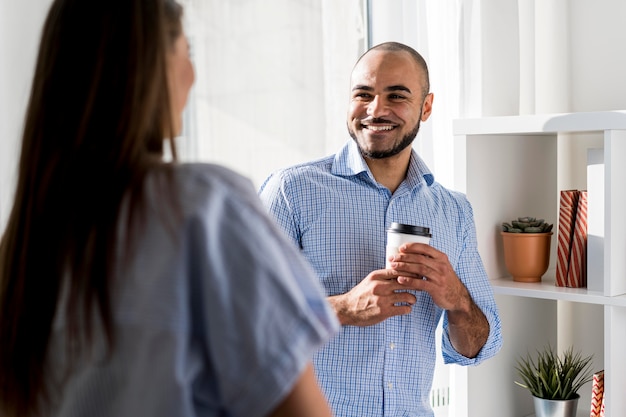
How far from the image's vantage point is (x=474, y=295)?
6.35 feet

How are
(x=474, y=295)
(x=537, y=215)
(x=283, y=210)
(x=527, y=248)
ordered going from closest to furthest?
(x=283, y=210)
(x=474, y=295)
(x=527, y=248)
(x=537, y=215)

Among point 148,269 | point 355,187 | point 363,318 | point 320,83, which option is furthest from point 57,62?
point 320,83

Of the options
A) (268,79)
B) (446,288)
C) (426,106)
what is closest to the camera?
(446,288)

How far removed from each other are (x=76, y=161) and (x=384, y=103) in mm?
1284

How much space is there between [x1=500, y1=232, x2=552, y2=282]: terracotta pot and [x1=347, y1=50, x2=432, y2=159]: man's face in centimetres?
51

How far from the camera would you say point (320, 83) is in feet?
7.45

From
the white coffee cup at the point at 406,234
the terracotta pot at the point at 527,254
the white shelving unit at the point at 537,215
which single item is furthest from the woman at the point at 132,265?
the terracotta pot at the point at 527,254

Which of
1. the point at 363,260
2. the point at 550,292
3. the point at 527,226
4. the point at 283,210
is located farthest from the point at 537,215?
the point at 283,210

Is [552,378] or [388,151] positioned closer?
[388,151]

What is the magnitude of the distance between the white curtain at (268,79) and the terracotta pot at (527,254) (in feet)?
1.74

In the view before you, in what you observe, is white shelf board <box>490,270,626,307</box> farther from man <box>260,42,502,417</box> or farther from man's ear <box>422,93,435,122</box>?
man's ear <box>422,93,435,122</box>

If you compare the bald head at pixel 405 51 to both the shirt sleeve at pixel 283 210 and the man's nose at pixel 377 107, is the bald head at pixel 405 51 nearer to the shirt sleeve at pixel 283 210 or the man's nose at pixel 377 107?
the man's nose at pixel 377 107

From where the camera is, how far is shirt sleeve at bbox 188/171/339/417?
2.15ft

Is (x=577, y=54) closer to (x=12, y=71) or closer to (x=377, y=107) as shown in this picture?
(x=377, y=107)
